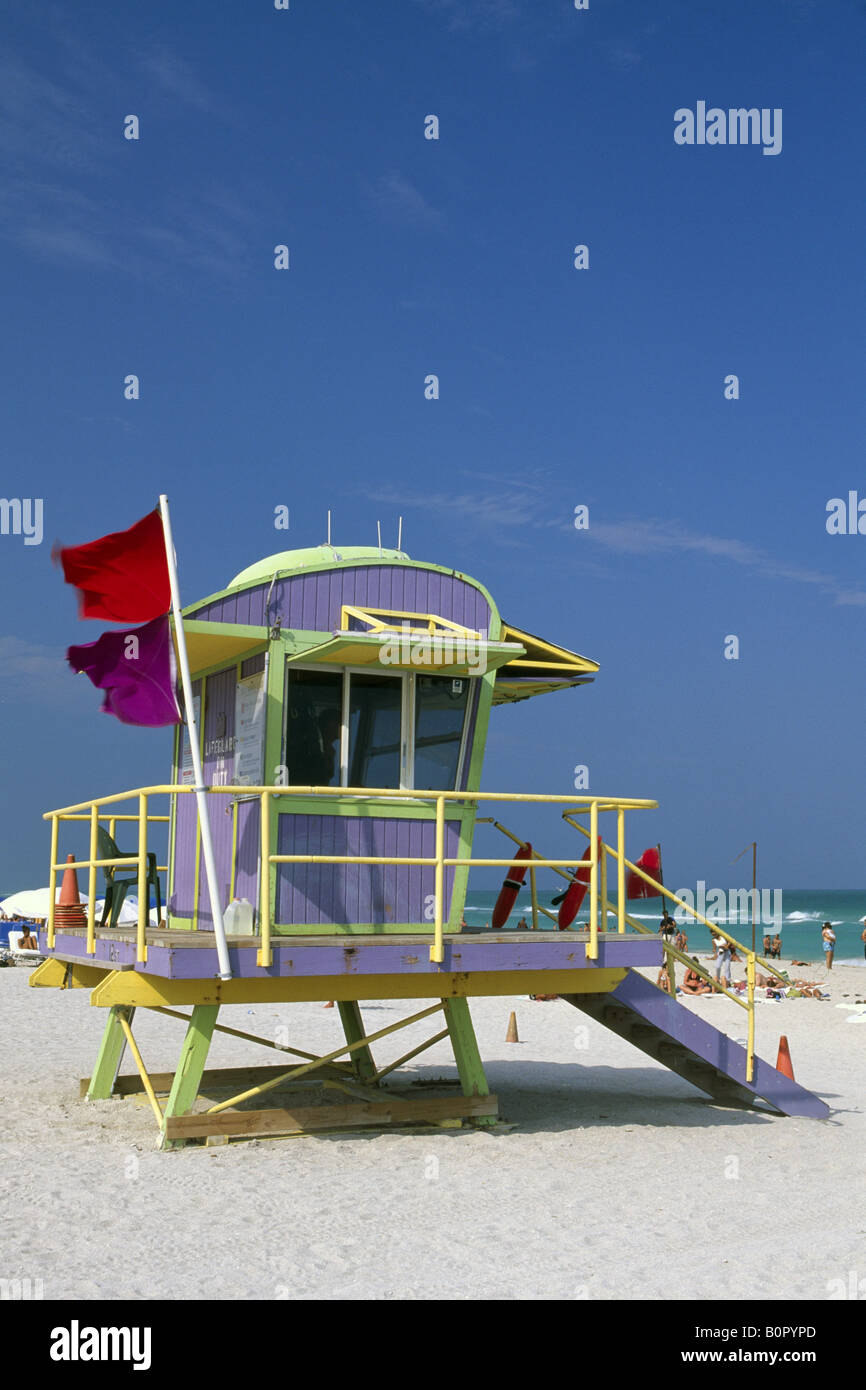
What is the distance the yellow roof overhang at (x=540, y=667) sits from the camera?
14.0 meters

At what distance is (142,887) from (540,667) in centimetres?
491

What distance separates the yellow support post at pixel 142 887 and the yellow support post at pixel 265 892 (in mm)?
974

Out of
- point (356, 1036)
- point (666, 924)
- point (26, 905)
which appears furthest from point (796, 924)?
point (356, 1036)

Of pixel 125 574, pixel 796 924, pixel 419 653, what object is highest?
pixel 125 574

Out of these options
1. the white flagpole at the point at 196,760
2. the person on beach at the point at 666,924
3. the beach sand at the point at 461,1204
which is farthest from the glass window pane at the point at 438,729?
the person on beach at the point at 666,924

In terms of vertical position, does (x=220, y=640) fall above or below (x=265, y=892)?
above

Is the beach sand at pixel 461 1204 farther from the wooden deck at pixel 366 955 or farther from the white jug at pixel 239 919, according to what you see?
the white jug at pixel 239 919

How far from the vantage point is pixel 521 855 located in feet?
46.0

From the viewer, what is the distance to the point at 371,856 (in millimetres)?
12812

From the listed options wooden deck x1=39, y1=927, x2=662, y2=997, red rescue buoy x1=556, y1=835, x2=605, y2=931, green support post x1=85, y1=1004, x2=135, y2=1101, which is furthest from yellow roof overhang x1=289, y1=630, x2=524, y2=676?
green support post x1=85, y1=1004, x2=135, y2=1101

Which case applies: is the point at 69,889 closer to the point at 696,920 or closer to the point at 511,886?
the point at 511,886

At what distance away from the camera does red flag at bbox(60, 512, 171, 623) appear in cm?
1160
